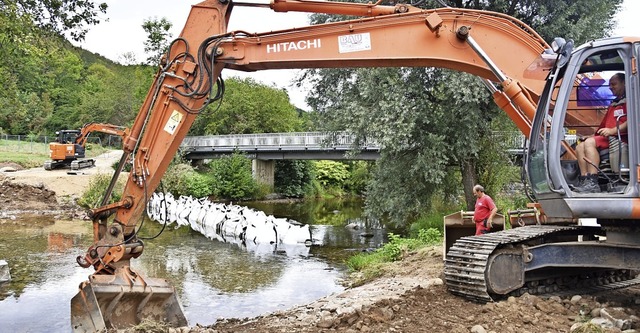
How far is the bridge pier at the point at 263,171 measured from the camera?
1559 inches

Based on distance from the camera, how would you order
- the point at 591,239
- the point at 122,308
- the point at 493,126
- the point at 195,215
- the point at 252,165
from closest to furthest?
the point at 122,308
the point at 591,239
the point at 493,126
the point at 195,215
the point at 252,165

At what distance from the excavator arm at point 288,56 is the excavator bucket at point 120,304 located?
0.03 metres

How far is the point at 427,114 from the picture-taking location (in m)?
15.2

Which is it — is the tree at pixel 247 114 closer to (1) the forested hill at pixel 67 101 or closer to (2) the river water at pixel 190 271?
(1) the forested hill at pixel 67 101

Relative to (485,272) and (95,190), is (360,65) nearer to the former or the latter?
(485,272)

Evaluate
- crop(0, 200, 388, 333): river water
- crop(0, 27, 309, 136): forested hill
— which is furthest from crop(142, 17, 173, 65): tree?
crop(0, 200, 388, 333): river water

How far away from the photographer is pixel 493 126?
16.6 m

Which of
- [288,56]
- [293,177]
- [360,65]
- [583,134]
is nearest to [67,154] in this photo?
[293,177]

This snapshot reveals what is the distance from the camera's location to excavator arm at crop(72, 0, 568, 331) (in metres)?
6.58

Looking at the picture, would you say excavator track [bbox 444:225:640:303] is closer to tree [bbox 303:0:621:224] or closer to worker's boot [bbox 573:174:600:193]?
worker's boot [bbox 573:174:600:193]

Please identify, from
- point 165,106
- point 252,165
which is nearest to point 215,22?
point 165,106

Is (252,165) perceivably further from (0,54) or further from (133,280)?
(133,280)

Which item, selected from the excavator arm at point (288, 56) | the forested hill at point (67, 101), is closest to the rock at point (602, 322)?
the excavator arm at point (288, 56)

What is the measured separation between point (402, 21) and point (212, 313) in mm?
5207
